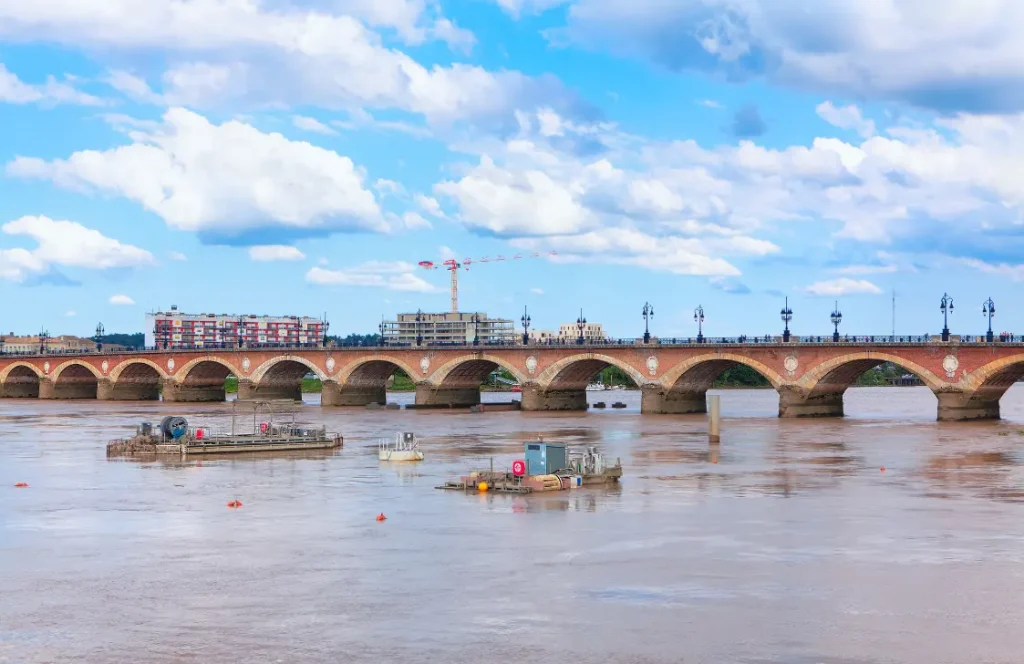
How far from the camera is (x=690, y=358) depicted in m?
111

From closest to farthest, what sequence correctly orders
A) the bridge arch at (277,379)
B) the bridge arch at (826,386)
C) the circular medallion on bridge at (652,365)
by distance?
the bridge arch at (826,386) < the circular medallion on bridge at (652,365) < the bridge arch at (277,379)

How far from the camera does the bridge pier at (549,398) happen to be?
4887 inches

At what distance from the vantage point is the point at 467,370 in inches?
→ 5354

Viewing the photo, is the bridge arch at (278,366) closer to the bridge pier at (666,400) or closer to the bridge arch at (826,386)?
the bridge pier at (666,400)

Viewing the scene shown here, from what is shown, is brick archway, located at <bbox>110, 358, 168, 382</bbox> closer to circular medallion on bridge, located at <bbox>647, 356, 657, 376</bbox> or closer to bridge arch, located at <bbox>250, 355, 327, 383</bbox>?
bridge arch, located at <bbox>250, 355, 327, 383</bbox>

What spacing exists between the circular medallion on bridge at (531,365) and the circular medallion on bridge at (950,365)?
41.3m

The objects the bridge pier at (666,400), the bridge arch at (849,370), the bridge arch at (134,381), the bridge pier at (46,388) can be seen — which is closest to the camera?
the bridge arch at (849,370)

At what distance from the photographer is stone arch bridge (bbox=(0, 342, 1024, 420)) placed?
318 ft

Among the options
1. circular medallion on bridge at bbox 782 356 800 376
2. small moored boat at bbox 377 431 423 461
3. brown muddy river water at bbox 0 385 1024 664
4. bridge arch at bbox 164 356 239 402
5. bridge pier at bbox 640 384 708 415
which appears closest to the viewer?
brown muddy river water at bbox 0 385 1024 664

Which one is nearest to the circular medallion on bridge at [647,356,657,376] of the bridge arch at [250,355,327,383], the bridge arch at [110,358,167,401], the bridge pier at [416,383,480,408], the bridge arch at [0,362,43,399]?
the bridge pier at [416,383,480,408]

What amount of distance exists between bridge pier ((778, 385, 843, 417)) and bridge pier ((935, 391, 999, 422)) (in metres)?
11.2

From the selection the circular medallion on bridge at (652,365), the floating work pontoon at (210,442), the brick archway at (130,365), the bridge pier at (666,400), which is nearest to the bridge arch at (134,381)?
the brick archway at (130,365)

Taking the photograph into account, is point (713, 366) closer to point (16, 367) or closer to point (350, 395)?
point (350, 395)

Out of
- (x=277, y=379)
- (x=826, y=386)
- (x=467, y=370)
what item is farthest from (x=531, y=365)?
(x=277, y=379)
